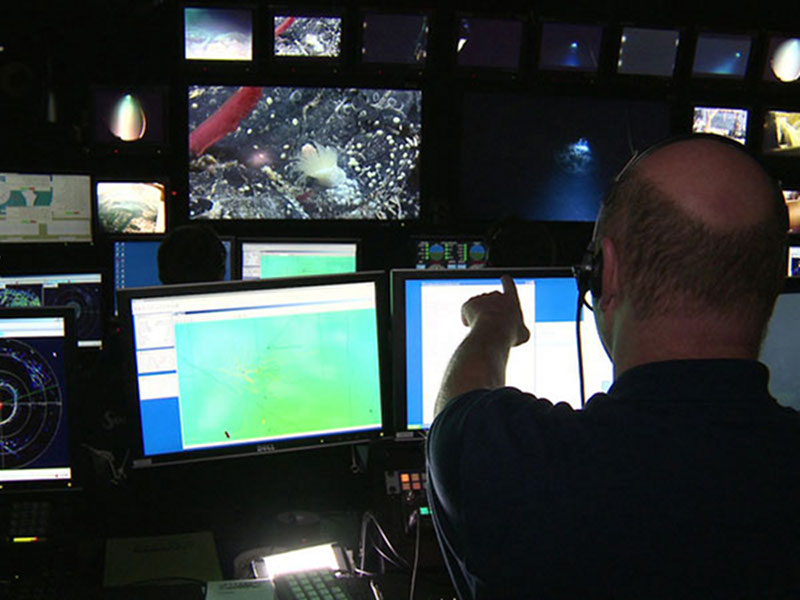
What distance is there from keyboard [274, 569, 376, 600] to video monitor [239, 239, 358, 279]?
7.53 feet

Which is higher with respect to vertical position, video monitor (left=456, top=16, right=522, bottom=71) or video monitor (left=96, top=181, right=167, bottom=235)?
video monitor (left=456, top=16, right=522, bottom=71)

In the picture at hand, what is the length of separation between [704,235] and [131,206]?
3.43 meters

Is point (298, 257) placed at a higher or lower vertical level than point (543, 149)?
lower

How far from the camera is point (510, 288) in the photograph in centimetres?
142

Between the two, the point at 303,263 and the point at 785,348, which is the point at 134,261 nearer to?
the point at 303,263

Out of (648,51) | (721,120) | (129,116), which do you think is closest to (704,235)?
(129,116)

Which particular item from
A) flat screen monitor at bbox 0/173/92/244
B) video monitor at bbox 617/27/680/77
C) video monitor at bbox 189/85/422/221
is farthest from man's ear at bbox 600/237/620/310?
video monitor at bbox 617/27/680/77

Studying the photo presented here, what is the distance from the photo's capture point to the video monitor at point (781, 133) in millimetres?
4488

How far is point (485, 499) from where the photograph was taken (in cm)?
79

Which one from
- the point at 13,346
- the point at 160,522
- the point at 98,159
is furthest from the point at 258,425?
the point at 98,159

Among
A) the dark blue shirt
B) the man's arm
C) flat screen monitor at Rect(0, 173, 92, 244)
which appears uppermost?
flat screen monitor at Rect(0, 173, 92, 244)

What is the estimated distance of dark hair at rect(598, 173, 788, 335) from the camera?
2.63 ft

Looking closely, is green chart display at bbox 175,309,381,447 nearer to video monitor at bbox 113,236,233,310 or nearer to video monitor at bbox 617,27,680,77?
video monitor at bbox 113,236,233,310

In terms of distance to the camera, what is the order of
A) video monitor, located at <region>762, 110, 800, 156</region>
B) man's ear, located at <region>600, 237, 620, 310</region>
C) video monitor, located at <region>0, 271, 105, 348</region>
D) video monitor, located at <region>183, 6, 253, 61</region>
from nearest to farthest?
man's ear, located at <region>600, 237, 620, 310</region>
video monitor, located at <region>0, 271, 105, 348</region>
video monitor, located at <region>183, 6, 253, 61</region>
video monitor, located at <region>762, 110, 800, 156</region>
